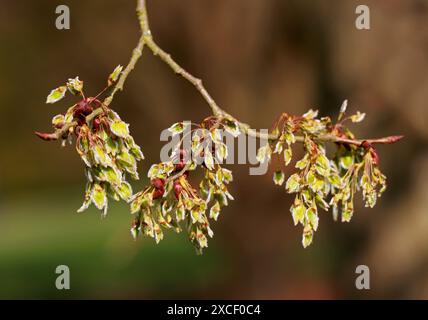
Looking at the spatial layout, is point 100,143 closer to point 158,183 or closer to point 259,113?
point 158,183

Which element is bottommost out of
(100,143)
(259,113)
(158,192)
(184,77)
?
(158,192)

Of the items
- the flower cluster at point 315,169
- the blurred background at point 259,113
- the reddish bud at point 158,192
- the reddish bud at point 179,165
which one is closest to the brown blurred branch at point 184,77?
the flower cluster at point 315,169

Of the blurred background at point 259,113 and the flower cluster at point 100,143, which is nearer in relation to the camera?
the flower cluster at point 100,143

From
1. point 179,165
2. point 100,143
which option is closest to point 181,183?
point 179,165

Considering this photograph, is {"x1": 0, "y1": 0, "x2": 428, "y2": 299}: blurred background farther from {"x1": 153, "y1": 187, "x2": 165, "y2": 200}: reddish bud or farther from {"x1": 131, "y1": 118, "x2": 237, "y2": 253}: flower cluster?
{"x1": 153, "y1": 187, "x2": 165, "y2": 200}: reddish bud

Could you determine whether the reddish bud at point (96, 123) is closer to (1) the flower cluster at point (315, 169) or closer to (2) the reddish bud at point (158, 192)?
(2) the reddish bud at point (158, 192)
